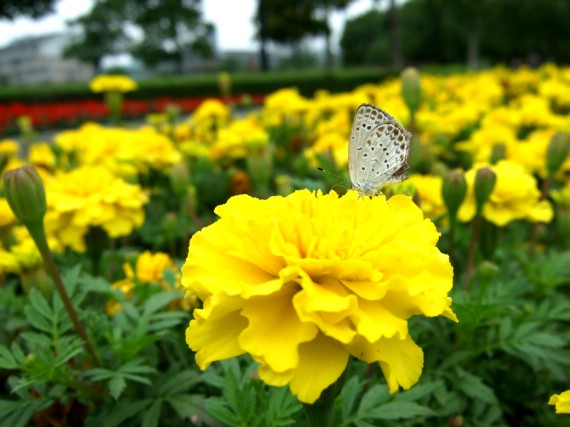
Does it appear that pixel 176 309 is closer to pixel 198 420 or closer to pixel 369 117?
pixel 198 420

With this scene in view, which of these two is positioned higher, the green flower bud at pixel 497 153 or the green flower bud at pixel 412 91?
the green flower bud at pixel 412 91

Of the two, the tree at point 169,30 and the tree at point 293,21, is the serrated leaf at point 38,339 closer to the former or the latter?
the tree at point 293,21

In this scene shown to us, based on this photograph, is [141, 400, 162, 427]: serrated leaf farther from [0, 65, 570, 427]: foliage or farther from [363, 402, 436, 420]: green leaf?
[363, 402, 436, 420]: green leaf

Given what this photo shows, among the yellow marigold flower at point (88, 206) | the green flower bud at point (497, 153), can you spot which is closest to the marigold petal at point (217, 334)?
the yellow marigold flower at point (88, 206)

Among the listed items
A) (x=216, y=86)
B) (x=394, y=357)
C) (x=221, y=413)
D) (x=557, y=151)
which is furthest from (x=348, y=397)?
(x=216, y=86)

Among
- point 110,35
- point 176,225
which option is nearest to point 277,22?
point 110,35

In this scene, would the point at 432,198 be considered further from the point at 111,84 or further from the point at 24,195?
the point at 111,84

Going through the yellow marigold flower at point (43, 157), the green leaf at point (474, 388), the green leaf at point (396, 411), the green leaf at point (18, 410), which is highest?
the yellow marigold flower at point (43, 157)
